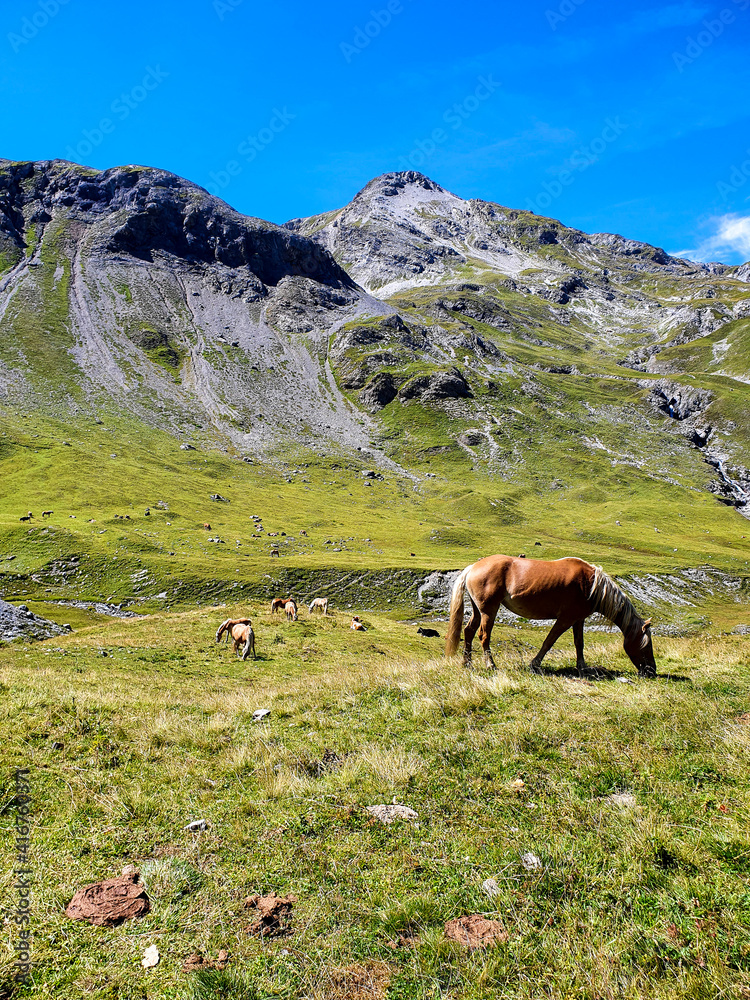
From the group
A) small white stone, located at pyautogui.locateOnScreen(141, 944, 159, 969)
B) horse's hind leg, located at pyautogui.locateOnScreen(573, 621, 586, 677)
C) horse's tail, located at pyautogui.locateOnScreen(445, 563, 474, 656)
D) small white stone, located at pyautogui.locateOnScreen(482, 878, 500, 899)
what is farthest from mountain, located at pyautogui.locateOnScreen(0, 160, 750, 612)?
small white stone, located at pyautogui.locateOnScreen(482, 878, 500, 899)

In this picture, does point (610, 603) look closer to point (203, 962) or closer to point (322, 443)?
→ point (203, 962)

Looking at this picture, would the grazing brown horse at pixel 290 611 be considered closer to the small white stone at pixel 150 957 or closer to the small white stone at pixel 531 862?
the small white stone at pixel 531 862

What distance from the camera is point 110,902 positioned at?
5410 mm

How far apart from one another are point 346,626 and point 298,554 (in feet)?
98.6

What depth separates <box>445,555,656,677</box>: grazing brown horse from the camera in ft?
44.1

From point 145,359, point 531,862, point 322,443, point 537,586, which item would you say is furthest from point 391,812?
point 145,359

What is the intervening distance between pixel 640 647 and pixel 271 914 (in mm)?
11767

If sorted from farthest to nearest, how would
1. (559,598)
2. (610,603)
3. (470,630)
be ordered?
(470,630) < (610,603) < (559,598)

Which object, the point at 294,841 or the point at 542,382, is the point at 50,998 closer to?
the point at 294,841

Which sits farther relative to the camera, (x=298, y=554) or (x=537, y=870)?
(x=298, y=554)

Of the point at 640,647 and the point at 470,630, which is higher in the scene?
the point at 640,647

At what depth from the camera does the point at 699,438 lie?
17788 cm

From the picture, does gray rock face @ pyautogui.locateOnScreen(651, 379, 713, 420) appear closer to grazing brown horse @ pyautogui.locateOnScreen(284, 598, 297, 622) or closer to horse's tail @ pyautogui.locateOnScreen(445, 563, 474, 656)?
grazing brown horse @ pyautogui.locateOnScreen(284, 598, 297, 622)

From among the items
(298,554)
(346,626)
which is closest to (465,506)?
(298,554)
